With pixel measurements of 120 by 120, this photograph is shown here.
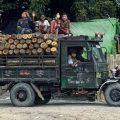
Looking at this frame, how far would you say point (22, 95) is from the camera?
59.1 feet

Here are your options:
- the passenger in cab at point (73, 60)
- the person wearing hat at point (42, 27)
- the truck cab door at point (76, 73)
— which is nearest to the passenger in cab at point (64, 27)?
the person wearing hat at point (42, 27)

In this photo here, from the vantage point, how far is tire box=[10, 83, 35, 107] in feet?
58.7

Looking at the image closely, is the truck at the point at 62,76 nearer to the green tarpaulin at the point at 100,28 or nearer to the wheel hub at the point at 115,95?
the wheel hub at the point at 115,95

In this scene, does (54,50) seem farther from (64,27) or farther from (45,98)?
(45,98)

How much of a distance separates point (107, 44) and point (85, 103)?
4.74 metres

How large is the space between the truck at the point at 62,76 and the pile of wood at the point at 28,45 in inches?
5.9

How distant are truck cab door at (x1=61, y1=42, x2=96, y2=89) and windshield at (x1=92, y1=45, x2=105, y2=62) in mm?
438

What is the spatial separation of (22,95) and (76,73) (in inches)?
79.8

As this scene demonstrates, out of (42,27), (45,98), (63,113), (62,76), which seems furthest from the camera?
(42,27)

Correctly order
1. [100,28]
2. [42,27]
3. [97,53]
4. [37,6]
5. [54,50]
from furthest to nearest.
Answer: [100,28] < [37,6] < [42,27] < [97,53] < [54,50]

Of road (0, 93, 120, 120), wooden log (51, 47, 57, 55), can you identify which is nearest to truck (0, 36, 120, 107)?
wooden log (51, 47, 57, 55)

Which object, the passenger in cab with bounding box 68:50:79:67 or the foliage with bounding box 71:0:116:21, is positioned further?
the foliage with bounding box 71:0:116:21

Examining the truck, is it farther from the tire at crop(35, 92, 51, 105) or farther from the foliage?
the foliage

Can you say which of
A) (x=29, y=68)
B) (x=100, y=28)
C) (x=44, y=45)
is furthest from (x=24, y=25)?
(x=100, y=28)
